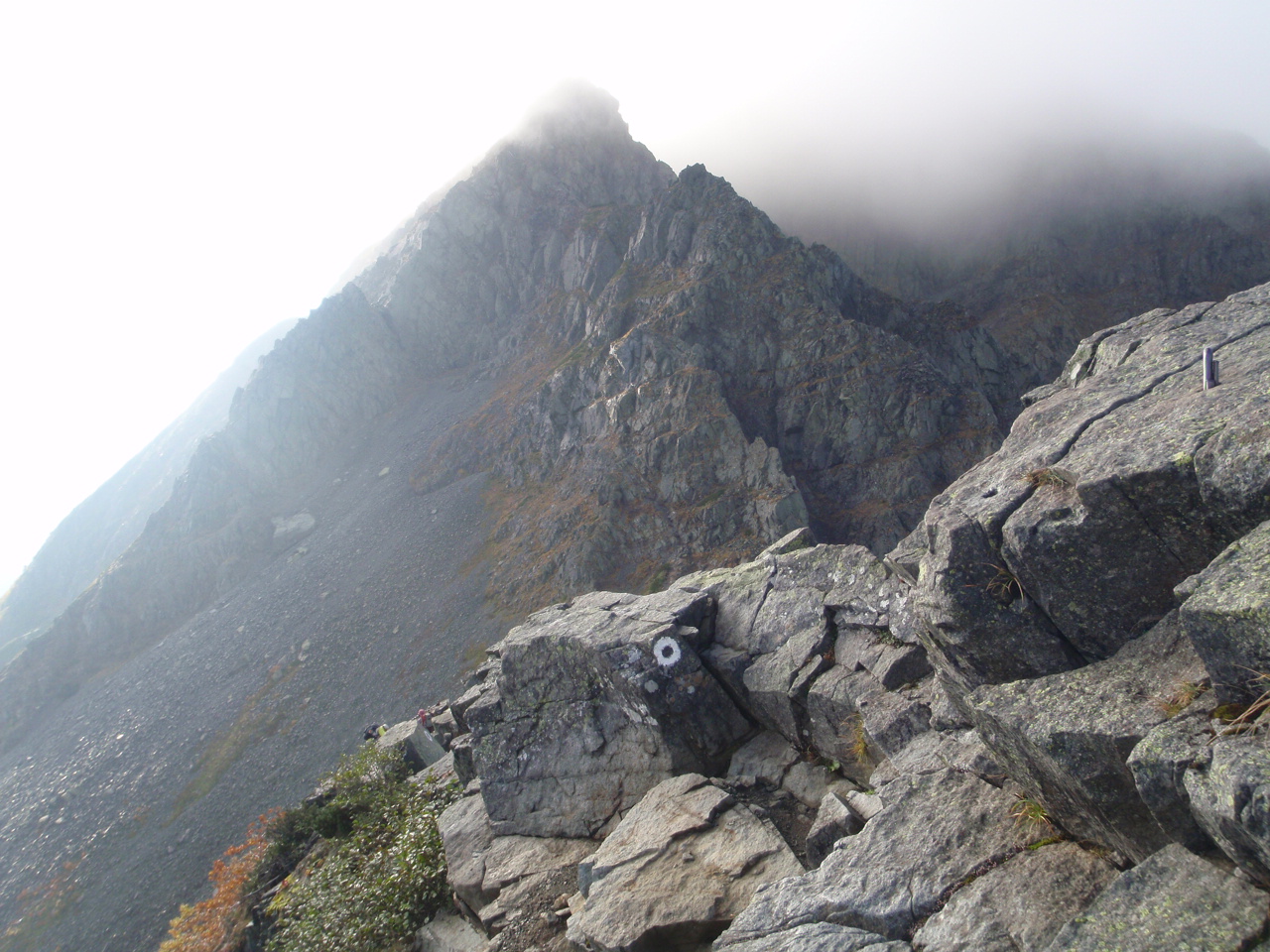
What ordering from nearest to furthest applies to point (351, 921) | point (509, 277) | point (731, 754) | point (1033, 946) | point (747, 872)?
1. point (1033, 946)
2. point (747, 872)
3. point (731, 754)
4. point (351, 921)
5. point (509, 277)

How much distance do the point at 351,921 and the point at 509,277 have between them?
393 ft

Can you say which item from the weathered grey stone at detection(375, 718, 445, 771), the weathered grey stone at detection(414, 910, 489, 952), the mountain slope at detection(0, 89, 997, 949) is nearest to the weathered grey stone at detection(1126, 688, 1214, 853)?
the weathered grey stone at detection(414, 910, 489, 952)

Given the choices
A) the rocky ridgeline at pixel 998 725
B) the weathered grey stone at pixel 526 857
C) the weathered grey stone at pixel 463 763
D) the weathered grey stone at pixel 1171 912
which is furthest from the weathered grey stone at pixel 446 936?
the weathered grey stone at pixel 1171 912

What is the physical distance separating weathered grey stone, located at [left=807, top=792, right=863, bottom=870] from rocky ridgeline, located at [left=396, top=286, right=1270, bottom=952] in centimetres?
4

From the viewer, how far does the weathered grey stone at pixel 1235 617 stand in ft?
18.6

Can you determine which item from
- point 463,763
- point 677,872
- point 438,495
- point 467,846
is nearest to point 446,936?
point 467,846

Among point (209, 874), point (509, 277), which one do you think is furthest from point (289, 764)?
point (509, 277)

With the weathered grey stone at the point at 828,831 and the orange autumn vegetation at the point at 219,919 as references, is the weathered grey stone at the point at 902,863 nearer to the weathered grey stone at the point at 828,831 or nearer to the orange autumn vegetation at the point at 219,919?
the weathered grey stone at the point at 828,831

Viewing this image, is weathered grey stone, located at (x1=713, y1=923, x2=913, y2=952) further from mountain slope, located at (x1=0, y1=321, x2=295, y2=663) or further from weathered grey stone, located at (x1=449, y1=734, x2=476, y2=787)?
mountain slope, located at (x1=0, y1=321, x2=295, y2=663)

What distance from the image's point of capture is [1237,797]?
17.1 feet

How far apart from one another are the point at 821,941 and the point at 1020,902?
2420 millimetres

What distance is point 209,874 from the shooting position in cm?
4503

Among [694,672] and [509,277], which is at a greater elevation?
[509,277]

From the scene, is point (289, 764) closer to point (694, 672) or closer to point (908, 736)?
point (694, 672)
